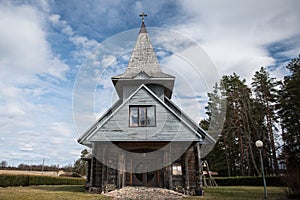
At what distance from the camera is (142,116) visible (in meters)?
14.3

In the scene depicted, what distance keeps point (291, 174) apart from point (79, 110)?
11.6 meters

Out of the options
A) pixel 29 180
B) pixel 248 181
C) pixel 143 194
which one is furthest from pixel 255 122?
pixel 29 180

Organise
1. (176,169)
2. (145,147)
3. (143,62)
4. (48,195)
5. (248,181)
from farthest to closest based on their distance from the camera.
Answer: (248,181) < (143,62) < (145,147) < (176,169) < (48,195)

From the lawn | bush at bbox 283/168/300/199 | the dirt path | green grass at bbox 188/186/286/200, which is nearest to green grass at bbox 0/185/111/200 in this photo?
the lawn

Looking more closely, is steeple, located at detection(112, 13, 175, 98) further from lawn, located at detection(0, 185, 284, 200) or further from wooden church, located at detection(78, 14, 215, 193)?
lawn, located at detection(0, 185, 284, 200)

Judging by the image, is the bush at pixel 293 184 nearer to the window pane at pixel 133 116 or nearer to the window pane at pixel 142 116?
the window pane at pixel 142 116

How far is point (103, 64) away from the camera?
1689 cm

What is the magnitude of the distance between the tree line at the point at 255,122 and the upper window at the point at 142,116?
52.9 ft

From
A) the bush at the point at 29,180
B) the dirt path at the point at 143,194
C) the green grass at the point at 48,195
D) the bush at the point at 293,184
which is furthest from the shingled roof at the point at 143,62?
the bush at the point at 29,180

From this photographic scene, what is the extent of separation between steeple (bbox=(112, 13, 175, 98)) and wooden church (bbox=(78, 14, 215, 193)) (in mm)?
2690

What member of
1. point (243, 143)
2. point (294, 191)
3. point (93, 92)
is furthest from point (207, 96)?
point (294, 191)

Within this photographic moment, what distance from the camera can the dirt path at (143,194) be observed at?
11.6m

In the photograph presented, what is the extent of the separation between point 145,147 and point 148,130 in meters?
1.45

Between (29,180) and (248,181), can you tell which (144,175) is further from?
(29,180)
